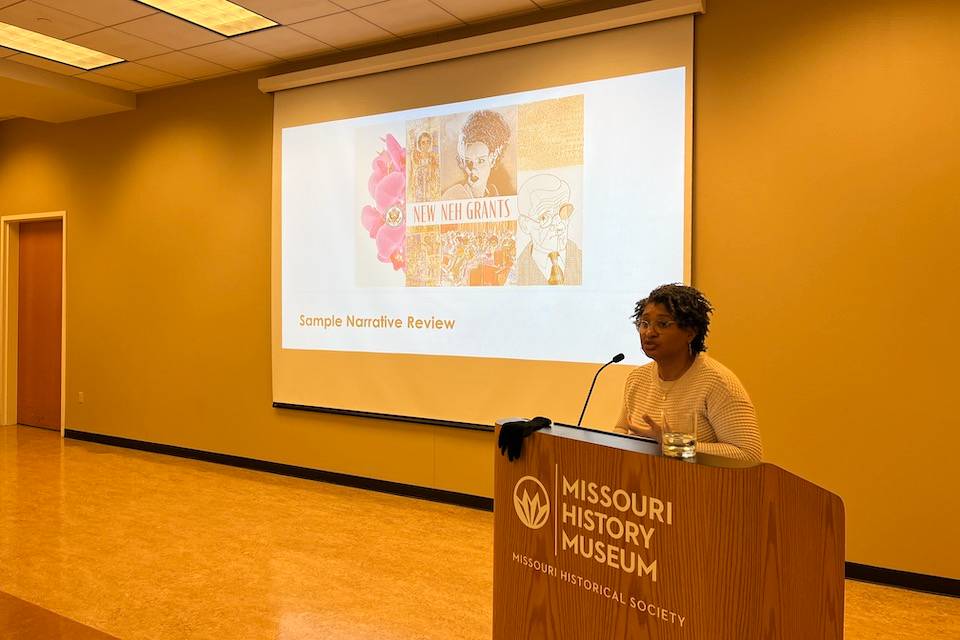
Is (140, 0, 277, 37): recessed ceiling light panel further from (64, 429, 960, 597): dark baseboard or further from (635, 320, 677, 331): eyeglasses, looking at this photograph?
(635, 320, 677, 331): eyeglasses

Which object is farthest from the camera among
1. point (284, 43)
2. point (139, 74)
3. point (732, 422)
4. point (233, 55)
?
point (139, 74)

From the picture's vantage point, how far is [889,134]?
12.2ft

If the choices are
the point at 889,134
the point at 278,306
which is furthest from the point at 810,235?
the point at 278,306

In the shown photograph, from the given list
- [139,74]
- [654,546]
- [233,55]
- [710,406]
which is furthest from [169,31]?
[654,546]

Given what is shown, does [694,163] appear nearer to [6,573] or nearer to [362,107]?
[362,107]

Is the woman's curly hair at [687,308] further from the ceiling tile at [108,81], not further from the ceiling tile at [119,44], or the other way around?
the ceiling tile at [108,81]

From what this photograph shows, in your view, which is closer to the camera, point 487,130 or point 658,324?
point 658,324

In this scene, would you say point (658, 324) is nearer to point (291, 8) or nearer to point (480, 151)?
point (480, 151)

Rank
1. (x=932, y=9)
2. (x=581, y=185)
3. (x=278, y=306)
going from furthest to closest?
(x=278, y=306)
(x=581, y=185)
(x=932, y=9)

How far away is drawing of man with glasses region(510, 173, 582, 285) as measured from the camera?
457cm

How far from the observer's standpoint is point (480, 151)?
492 centimetres

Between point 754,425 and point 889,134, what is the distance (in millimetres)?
2324

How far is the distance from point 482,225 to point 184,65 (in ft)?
9.97

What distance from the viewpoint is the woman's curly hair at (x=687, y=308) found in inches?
93.7
